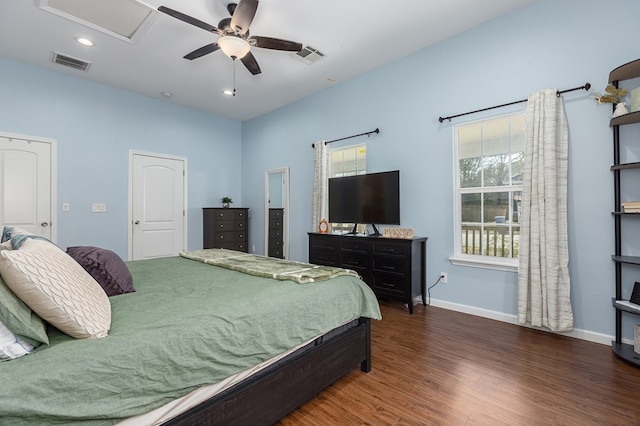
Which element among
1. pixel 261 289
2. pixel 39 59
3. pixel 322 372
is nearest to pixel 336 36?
pixel 261 289

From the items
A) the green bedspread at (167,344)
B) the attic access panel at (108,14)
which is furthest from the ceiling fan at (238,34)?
the green bedspread at (167,344)

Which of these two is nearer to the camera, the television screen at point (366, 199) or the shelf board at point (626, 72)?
the shelf board at point (626, 72)

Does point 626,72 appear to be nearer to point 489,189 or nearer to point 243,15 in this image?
point 489,189

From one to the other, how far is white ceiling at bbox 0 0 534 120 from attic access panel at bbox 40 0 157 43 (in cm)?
7

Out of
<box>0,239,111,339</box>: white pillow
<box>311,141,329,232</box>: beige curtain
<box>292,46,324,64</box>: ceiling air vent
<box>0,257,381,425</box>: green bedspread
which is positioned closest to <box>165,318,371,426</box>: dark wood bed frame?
<box>0,257,381,425</box>: green bedspread

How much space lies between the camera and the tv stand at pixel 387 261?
3.32 metres

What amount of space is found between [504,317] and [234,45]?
146 inches

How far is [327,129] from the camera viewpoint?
4.70 m

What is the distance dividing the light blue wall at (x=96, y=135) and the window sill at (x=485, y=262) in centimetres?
450

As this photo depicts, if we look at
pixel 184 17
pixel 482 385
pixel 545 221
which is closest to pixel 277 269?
pixel 482 385

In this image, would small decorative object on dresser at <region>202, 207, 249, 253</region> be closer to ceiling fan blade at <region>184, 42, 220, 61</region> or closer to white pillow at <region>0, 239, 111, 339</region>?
ceiling fan blade at <region>184, 42, 220, 61</region>

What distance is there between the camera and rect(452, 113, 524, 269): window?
307 centimetres

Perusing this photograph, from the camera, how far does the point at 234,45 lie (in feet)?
8.73

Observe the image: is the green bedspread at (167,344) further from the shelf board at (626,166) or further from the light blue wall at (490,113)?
the shelf board at (626,166)
